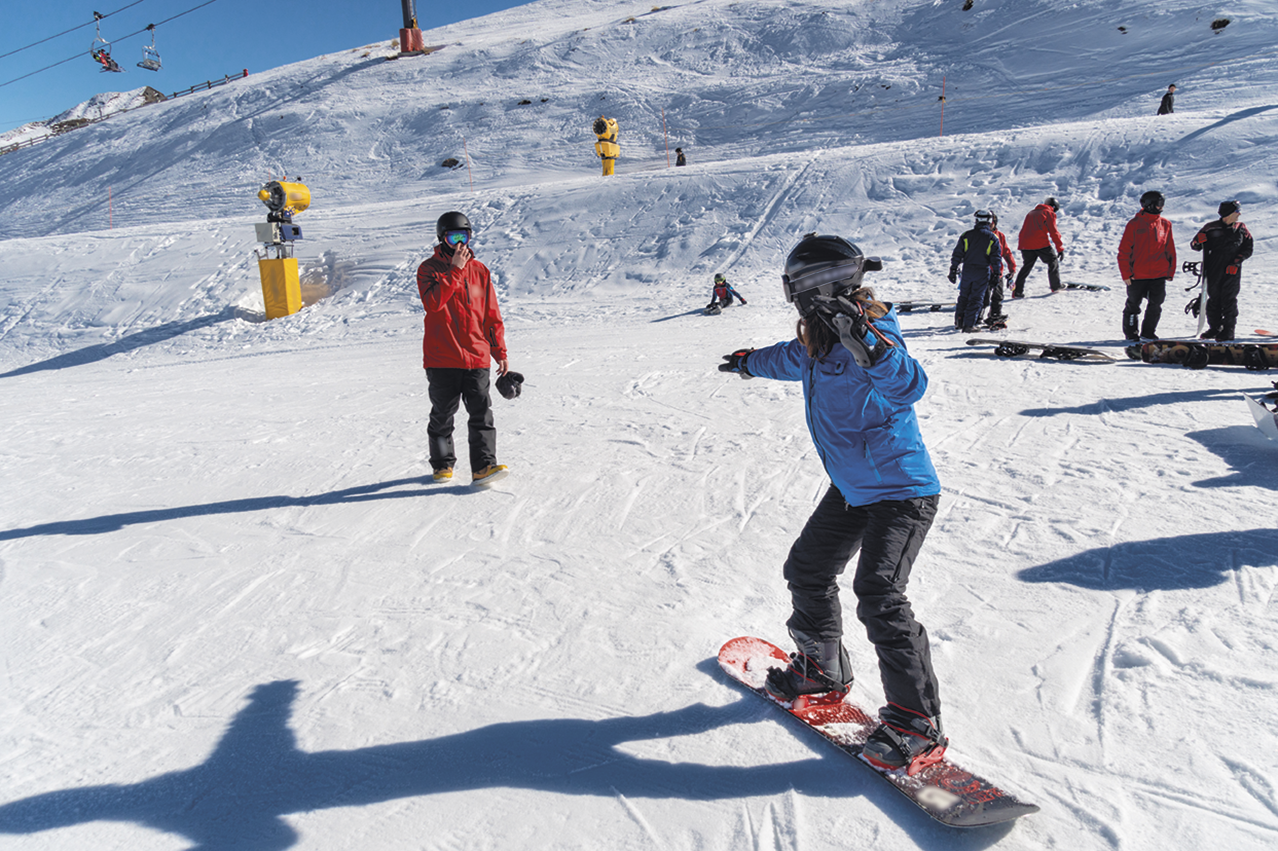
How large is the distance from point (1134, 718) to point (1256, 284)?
10146mm

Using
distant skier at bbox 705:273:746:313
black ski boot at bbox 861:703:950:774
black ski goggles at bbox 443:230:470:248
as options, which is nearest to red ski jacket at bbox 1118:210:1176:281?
distant skier at bbox 705:273:746:313

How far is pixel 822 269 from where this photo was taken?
206 centimetres

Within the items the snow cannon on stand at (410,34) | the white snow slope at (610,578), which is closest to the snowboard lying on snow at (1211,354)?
the white snow slope at (610,578)

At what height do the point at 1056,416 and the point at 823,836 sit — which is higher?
the point at 1056,416

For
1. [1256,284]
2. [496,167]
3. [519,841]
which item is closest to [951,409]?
[519,841]

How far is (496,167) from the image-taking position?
2548 centimetres

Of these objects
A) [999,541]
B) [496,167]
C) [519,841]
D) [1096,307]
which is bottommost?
[519,841]

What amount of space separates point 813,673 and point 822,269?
143cm

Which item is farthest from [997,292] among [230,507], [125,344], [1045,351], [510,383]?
[125,344]

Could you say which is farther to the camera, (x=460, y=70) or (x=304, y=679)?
(x=460, y=70)

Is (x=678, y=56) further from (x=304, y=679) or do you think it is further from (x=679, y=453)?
(x=304, y=679)

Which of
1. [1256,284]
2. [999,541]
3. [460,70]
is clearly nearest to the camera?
[999,541]

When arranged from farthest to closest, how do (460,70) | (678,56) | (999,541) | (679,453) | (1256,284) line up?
1. (460,70)
2. (678,56)
3. (1256,284)
4. (679,453)
5. (999,541)

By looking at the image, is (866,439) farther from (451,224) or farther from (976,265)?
(976,265)
